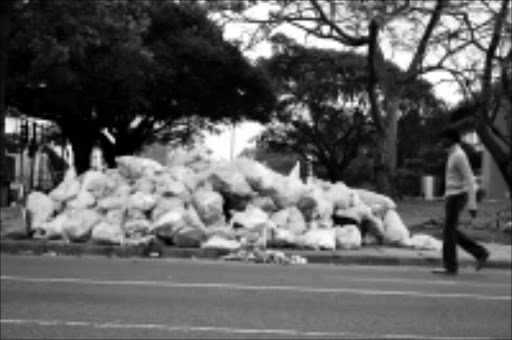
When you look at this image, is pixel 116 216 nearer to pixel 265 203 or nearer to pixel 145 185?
pixel 145 185

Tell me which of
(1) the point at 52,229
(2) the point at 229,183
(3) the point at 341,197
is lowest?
(1) the point at 52,229

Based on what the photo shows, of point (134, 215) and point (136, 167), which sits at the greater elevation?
point (136, 167)

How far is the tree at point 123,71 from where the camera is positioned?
24.3 metres

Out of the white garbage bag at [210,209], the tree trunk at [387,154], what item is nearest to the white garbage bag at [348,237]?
the white garbage bag at [210,209]

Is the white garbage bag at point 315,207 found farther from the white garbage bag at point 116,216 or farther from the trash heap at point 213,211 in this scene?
the white garbage bag at point 116,216

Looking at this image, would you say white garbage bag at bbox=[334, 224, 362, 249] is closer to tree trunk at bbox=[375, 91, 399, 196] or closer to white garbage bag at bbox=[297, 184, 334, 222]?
white garbage bag at bbox=[297, 184, 334, 222]

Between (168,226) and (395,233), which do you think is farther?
(395,233)

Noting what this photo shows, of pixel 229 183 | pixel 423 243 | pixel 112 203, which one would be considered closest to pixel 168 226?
pixel 112 203

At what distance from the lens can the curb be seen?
13.7 metres

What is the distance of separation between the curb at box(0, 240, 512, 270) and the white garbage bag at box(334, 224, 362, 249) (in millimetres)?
1046

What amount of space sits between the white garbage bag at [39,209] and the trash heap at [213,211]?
2 centimetres

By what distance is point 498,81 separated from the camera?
1091 inches

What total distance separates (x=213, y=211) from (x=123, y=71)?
1849 centimetres

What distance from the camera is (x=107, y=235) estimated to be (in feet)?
47.9
